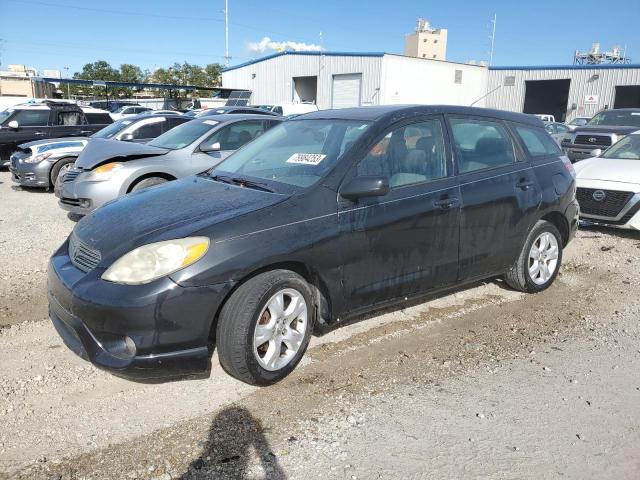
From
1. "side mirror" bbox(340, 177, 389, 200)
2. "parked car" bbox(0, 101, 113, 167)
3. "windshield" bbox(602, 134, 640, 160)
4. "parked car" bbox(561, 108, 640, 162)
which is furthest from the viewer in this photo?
"parked car" bbox(561, 108, 640, 162)

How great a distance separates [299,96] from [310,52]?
4.20 m

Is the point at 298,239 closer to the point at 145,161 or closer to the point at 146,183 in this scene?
the point at 146,183

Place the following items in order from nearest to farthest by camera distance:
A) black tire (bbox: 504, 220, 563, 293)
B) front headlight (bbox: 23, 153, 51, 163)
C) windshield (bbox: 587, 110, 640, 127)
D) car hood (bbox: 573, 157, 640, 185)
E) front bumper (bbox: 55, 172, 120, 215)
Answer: black tire (bbox: 504, 220, 563, 293) → front bumper (bbox: 55, 172, 120, 215) → car hood (bbox: 573, 157, 640, 185) → front headlight (bbox: 23, 153, 51, 163) → windshield (bbox: 587, 110, 640, 127)

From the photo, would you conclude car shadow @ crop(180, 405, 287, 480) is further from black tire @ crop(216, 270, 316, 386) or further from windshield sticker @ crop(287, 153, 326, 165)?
windshield sticker @ crop(287, 153, 326, 165)

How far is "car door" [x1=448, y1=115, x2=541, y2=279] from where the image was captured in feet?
14.0

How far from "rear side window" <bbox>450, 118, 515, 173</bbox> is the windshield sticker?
120cm

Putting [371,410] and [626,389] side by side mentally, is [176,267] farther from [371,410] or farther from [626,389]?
[626,389]

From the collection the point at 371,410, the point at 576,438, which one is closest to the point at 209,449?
the point at 371,410

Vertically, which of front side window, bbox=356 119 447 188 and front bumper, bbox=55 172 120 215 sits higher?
front side window, bbox=356 119 447 188

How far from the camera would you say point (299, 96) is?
43656 millimetres

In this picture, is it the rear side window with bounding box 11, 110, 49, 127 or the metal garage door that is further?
the metal garage door

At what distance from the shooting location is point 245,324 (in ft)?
10.0

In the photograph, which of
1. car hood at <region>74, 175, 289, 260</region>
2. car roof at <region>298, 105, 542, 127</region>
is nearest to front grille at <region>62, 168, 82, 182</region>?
car hood at <region>74, 175, 289, 260</region>

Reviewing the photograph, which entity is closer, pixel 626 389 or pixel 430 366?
pixel 626 389
